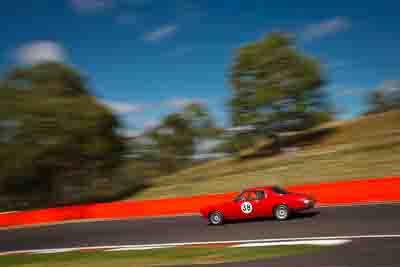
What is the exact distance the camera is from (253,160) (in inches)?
1790

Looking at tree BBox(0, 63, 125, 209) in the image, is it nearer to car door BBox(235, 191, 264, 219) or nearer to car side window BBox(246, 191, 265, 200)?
car door BBox(235, 191, 264, 219)

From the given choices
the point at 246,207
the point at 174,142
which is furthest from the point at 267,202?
the point at 174,142

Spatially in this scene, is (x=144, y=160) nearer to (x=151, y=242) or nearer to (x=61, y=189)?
(x=61, y=189)

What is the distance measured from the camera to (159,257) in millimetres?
10945

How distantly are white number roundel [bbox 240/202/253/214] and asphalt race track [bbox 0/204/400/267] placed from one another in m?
0.47

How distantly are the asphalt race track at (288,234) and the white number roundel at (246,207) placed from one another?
470mm

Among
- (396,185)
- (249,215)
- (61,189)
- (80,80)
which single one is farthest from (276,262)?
(80,80)

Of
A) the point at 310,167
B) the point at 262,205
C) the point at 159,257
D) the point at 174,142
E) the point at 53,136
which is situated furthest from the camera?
the point at 174,142

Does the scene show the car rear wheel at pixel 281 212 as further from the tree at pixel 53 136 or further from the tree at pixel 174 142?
the tree at pixel 174 142

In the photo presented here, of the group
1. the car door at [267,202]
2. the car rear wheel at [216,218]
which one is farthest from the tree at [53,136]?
the car door at [267,202]

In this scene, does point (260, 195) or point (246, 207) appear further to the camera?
point (246, 207)

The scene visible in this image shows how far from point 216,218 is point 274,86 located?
32056 millimetres

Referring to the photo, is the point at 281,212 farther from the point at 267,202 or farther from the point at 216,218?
the point at 216,218

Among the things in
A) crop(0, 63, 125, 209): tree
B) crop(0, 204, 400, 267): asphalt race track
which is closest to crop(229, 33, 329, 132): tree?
crop(0, 63, 125, 209): tree
